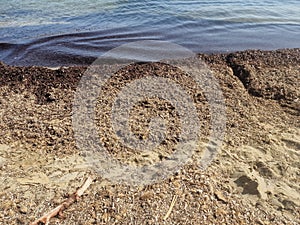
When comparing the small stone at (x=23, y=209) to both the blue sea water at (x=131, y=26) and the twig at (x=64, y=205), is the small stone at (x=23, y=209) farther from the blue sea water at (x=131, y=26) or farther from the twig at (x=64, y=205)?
the blue sea water at (x=131, y=26)

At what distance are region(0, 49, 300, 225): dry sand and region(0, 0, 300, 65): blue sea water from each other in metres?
3.20

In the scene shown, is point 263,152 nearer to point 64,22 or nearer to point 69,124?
point 69,124

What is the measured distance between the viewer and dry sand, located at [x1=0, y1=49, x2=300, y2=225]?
3299mm

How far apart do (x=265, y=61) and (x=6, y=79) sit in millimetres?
6329

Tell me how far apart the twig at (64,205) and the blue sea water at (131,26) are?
5.35 meters

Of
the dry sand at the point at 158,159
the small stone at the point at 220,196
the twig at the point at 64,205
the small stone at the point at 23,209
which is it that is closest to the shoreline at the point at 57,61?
the dry sand at the point at 158,159

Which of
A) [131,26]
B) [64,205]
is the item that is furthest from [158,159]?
[131,26]

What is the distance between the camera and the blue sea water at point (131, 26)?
9.38 m

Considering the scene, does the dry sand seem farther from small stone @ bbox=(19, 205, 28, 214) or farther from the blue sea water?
the blue sea water

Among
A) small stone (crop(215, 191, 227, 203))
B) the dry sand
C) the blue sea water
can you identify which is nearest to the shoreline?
the blue sea water

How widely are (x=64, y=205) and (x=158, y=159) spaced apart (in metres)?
1.39

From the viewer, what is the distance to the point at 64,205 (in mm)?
3332

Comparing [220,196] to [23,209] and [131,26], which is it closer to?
[23,209]

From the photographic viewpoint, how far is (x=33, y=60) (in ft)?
27.8
